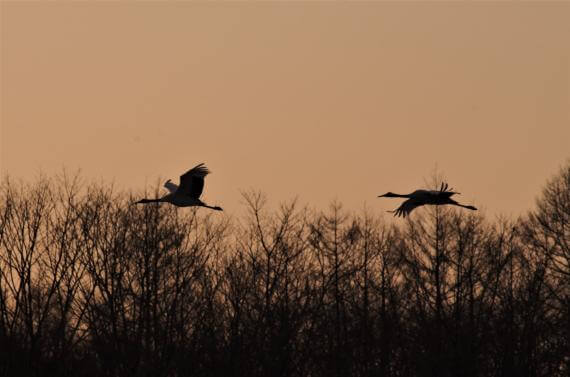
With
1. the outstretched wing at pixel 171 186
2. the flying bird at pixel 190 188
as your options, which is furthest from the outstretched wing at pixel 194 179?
the outstretched wing at pixel 171 186

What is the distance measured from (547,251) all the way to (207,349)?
19.2 meters

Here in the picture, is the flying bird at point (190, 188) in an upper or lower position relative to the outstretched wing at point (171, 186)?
lower

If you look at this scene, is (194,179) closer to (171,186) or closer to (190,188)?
(190,188)

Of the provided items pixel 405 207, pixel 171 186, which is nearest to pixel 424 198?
pixel 405 207

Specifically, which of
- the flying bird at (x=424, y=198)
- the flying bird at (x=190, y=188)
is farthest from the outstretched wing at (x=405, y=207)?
the flying bird at (x=190, y=188)

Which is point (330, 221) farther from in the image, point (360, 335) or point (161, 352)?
point (161, 352)

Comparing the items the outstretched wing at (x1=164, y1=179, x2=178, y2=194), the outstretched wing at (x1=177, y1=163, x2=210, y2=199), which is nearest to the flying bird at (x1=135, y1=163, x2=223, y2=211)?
the outstretched wing at (x1=177, y1=163, x2=210, y2=199)

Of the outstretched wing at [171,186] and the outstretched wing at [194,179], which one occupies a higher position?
the outstretched wing at [171,186]

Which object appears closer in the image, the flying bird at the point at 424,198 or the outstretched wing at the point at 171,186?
the flying bird at the point at 424,198

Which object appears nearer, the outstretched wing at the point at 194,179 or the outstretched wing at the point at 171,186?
the outstretched wing at the point at 194,179

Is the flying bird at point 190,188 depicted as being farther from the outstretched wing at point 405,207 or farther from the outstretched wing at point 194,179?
the outstretched wing at point 405,207

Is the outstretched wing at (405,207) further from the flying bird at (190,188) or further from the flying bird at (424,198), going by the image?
the flying bird at (190,188)

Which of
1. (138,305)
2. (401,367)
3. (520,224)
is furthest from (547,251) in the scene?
(138,305)

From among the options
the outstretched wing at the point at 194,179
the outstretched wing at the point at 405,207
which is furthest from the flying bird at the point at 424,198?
the outstretched wing at the point at 194,179
